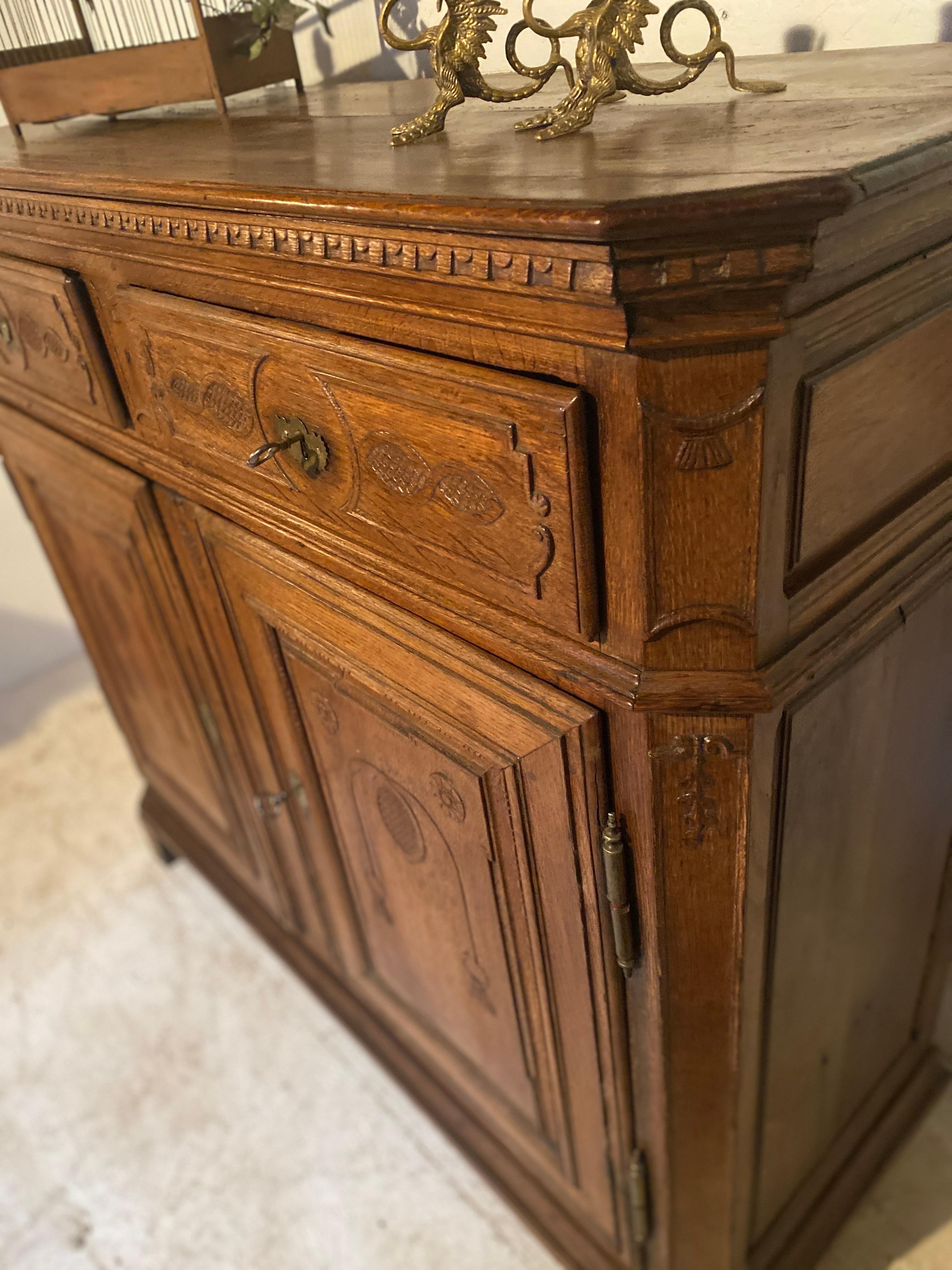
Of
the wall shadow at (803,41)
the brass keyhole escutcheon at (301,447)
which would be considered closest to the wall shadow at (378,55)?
the wall shadow at (803,41)

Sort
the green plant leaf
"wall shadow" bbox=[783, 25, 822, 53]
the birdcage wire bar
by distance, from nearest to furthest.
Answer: "wall shadow" bbox=[783, 25, 822, 53] → the green plant leaf → the birdcage wire bar

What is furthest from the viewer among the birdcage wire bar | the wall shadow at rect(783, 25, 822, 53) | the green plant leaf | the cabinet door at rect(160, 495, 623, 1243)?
the birdcage wire bar

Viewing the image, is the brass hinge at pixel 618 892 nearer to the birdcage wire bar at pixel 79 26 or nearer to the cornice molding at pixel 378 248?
the cornice molding at pixel 378 248

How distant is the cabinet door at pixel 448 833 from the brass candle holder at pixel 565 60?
11.5 inches

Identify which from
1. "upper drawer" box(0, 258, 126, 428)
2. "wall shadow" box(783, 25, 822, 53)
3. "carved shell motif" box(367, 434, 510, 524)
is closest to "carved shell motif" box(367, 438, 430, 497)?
"carved shell motif" box(367, 434, 510, 524)

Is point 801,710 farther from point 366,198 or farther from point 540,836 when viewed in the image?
point 366,198

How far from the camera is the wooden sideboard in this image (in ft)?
1.23

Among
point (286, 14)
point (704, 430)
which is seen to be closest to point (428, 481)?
point (704, 430)

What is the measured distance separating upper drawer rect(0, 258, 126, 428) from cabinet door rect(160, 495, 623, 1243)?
11 cm

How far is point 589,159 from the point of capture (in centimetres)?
41

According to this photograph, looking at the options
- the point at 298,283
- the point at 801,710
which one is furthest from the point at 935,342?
the point at 298,283

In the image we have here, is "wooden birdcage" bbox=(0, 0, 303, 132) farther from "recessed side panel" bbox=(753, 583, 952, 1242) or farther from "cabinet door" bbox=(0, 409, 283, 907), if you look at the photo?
"recessed side panel" bbox=(753, 583, 952, 1242)

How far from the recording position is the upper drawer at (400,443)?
418mm

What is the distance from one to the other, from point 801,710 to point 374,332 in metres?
0.30
